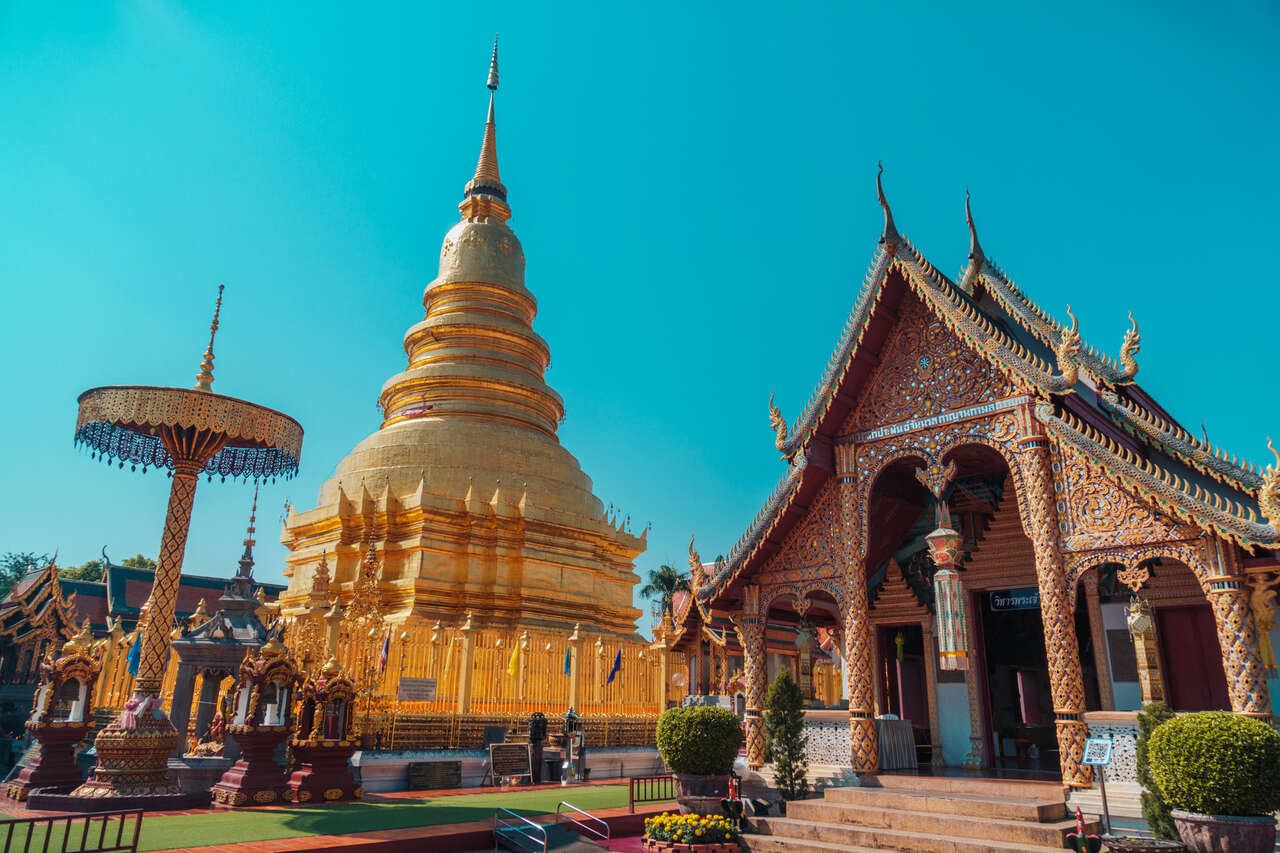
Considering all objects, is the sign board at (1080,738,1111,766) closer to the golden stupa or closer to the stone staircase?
the stone staircase

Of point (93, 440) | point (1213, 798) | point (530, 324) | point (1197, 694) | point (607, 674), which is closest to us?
point (1213, 798)

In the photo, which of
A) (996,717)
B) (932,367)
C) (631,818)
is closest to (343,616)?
(631,818)

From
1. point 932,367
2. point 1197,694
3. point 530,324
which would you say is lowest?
point 1197,694

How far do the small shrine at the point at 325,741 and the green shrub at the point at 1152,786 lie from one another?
9.59 metres

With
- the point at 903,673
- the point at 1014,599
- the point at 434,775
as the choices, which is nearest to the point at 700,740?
the point at 903,673

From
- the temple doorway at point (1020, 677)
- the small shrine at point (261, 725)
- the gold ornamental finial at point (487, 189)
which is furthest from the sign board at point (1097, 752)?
the gold ornamental finial at point (487, 189)

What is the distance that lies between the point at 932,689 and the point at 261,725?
9.68 meters

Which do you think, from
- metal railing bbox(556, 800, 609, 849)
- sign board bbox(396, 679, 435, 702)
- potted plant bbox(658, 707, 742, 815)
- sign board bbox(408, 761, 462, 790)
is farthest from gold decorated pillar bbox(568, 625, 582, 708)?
potted plant bbox(658, 707, 742, 815)

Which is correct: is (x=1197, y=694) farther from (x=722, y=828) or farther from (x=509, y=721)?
(x=509, y=721)

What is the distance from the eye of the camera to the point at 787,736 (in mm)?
9820

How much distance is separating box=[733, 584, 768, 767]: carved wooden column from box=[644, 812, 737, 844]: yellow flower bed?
2689 millimetres

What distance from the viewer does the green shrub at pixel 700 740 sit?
30.6ft

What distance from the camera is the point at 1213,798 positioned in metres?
6.32

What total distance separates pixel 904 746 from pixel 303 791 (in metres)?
8.10
